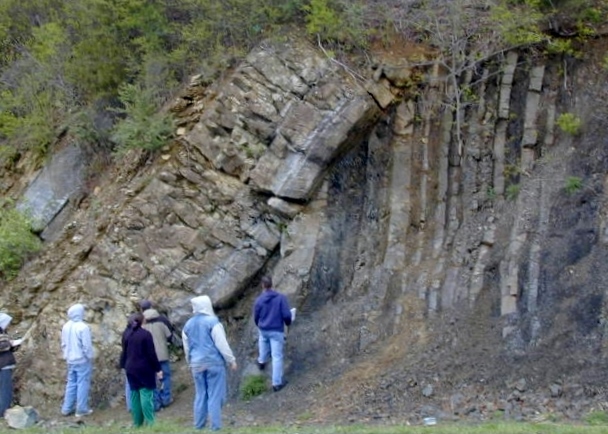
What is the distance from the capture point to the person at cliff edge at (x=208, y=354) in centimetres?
1106

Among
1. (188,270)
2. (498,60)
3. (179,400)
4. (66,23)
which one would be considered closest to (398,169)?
(498,60)

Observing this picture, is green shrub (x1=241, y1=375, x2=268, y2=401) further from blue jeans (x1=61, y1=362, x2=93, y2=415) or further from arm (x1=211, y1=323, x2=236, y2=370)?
arm (x1=211, y1=323, x2=236, y2=370)

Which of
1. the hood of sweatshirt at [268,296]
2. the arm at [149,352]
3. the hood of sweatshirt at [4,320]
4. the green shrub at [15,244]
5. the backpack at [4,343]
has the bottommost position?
the arm at [149,352]

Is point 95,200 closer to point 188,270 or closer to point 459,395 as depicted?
point 188,270

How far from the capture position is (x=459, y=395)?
1241 centimetres

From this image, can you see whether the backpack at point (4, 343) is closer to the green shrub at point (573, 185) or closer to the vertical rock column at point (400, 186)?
the vertical rock column at point (400, 186)

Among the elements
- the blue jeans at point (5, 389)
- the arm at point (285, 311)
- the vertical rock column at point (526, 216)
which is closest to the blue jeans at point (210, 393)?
the arm at point (285, 311)

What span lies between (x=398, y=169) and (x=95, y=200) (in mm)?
5063

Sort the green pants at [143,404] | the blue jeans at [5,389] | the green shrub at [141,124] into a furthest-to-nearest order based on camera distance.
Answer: the green shrub at [141,124]
the blue jeans at [5,389]
the green pants at [143,404]

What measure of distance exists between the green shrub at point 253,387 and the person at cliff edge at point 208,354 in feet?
8.81

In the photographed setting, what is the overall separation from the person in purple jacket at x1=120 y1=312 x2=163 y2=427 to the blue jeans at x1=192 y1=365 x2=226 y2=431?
2.12 feet

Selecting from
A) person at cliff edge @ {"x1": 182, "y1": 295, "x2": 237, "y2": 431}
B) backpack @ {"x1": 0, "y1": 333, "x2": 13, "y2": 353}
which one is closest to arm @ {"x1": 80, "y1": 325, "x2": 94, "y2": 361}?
backpack @ {"x1": 0, "y1": 333, "x2": 13, "y2": 353}

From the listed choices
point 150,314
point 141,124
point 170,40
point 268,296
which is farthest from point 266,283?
point 170,40

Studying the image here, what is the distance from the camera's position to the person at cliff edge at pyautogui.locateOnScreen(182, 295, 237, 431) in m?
11.1
